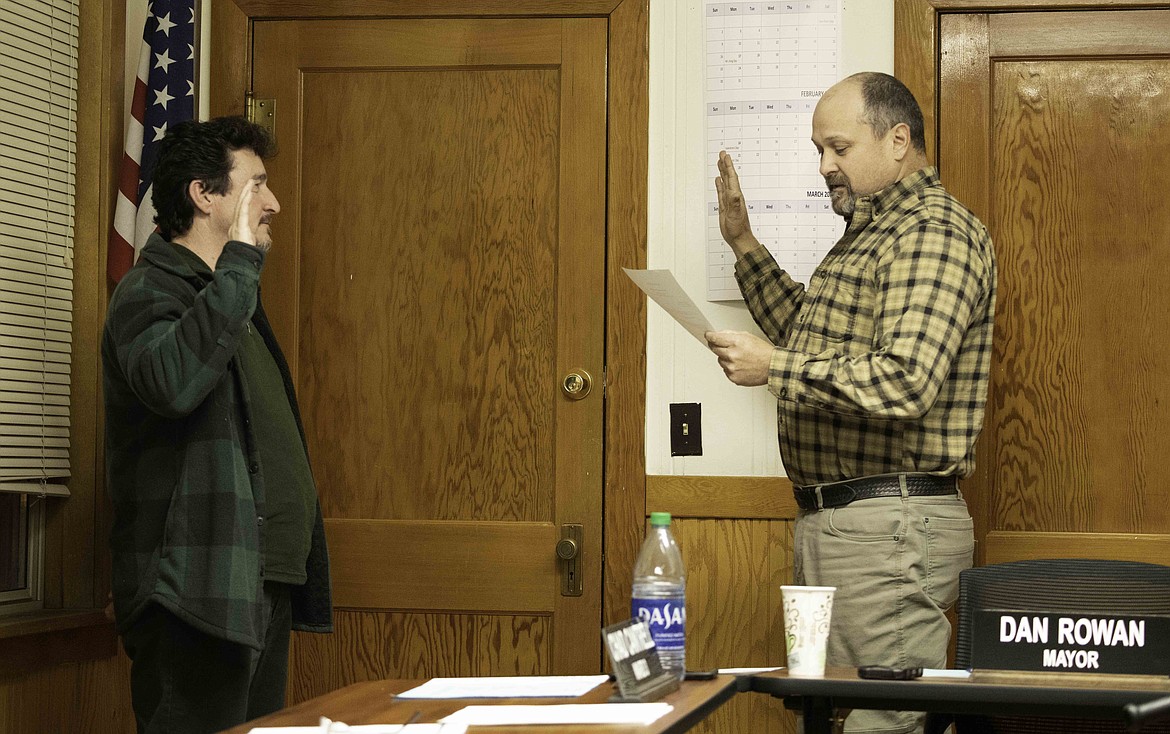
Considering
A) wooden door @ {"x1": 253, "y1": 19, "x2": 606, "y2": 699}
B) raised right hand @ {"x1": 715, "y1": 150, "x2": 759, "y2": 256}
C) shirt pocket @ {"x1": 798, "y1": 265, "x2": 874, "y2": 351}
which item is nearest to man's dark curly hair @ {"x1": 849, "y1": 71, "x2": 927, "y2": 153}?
shirt pocket @ {"x1": 798, "y1": 265, "x2": 874, "y2": 351}

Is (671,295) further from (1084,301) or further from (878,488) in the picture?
(1084,301)

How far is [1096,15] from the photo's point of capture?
→ 3.29 metres

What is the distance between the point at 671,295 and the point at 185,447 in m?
0.99

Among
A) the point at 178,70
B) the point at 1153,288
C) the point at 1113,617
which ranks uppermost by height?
the point at 178,70

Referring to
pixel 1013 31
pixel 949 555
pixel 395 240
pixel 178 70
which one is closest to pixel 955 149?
pixel 1013 31

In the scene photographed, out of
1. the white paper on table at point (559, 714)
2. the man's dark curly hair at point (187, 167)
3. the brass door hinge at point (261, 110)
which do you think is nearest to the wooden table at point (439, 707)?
the white paper on table at point (559, 714)

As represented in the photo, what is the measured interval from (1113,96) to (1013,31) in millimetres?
302

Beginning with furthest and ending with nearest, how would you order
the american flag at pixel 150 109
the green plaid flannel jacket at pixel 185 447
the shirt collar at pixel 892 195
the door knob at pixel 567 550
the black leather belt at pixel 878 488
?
the door knob at pixel 567 550 → the american flag at pixel 150 109 → the shirt collar at pixel 892 195 → the black leather belt at pixel 878 488 → the green plaid flannel jacket at pixel 185 447

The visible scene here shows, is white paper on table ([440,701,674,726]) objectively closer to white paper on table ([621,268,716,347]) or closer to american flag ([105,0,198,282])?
white paper on table ([621,268,716,347])

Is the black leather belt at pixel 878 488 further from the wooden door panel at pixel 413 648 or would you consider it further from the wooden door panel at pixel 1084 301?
the wooden door panel at pixel 413 648

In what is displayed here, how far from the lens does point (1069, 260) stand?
3262mm

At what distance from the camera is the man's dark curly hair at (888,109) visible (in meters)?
2.76

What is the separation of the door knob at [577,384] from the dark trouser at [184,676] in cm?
122

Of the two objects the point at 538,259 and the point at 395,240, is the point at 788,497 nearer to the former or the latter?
the point at 538,259
